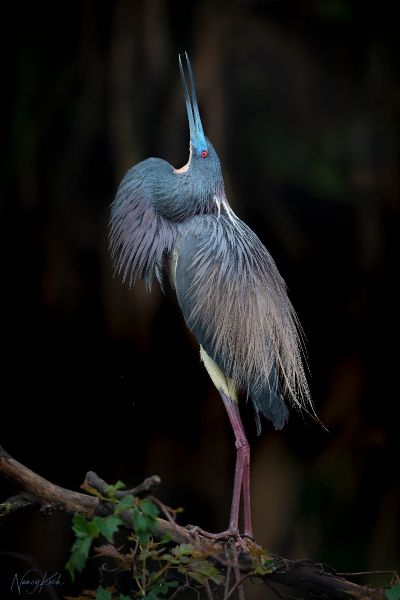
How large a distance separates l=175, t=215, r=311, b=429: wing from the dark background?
0.56m

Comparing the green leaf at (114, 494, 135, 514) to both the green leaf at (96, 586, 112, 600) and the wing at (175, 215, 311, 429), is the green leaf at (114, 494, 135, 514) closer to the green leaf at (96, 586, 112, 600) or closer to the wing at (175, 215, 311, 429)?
the green leaf at (96, 586, 112, 600)

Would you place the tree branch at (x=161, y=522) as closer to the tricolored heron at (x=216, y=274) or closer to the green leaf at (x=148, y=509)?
the green leaf at (x=148, y=509)

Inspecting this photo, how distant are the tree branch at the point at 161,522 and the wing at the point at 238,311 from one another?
385mm

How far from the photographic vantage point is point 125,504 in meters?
1.41

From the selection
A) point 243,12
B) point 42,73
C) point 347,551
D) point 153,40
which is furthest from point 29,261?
point 347,551

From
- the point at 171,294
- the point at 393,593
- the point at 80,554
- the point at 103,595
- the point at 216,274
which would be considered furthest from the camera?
the point at 171,294

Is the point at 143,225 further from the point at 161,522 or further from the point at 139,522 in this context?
the point at 139,522

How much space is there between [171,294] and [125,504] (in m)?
1.48

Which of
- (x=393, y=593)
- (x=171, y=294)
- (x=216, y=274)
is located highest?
(x=216, y=274)

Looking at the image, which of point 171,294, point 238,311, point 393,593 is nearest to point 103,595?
point 393,593

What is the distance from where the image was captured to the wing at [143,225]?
2.30 metres

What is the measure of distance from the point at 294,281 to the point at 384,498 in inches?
28.2

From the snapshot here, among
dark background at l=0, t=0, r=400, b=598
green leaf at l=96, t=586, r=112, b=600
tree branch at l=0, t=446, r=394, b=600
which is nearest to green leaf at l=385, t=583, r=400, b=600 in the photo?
tree branch at l=0, t=446, r=394, b=600

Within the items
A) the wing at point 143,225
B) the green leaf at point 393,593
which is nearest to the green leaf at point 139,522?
the green leaf at point 393,593
